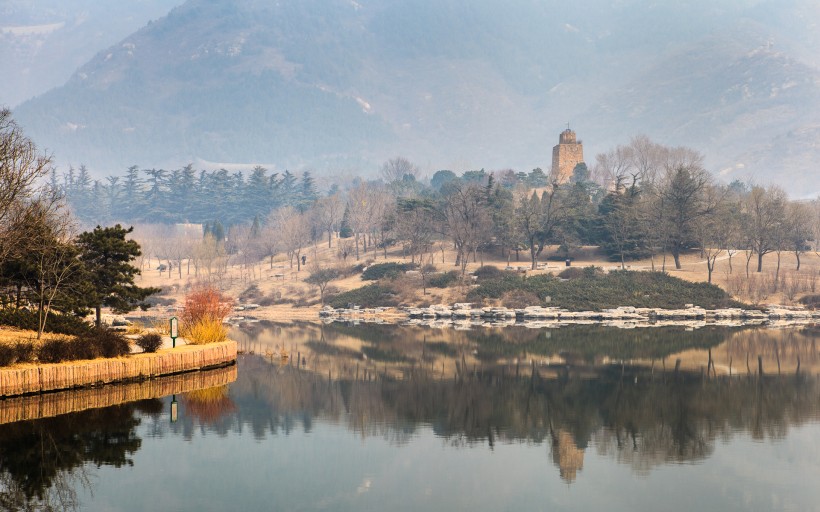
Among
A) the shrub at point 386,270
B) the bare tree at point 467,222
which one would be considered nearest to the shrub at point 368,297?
the shrub at point 386,270

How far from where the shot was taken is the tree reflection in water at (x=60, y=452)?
23578 millimetres

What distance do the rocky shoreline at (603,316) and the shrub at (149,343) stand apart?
3993cm

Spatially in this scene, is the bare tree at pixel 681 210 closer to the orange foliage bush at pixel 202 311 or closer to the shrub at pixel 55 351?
the orange foliage bush at pixel 202 311

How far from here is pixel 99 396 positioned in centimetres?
3562

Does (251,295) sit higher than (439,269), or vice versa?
(439,269)

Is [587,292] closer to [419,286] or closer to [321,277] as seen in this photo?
[419,286]

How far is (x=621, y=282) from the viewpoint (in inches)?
3600

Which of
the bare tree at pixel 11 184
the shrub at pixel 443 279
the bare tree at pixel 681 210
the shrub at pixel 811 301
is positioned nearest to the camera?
the bare tree at pixel 11 184

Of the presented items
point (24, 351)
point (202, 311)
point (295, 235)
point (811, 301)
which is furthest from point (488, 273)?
point (24, 351)

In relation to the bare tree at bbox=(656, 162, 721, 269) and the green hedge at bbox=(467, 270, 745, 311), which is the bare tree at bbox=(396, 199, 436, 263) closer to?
the green hedge at bbox=(467, 270, 745, 311)

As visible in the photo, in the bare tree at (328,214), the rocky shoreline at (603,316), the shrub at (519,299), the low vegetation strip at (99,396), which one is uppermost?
the bare tree at (328,214)

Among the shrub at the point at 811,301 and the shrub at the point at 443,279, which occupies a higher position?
the shrub at the point at 443,279

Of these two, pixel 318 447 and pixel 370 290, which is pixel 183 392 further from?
pixel 370 290

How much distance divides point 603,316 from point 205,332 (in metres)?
42.7
